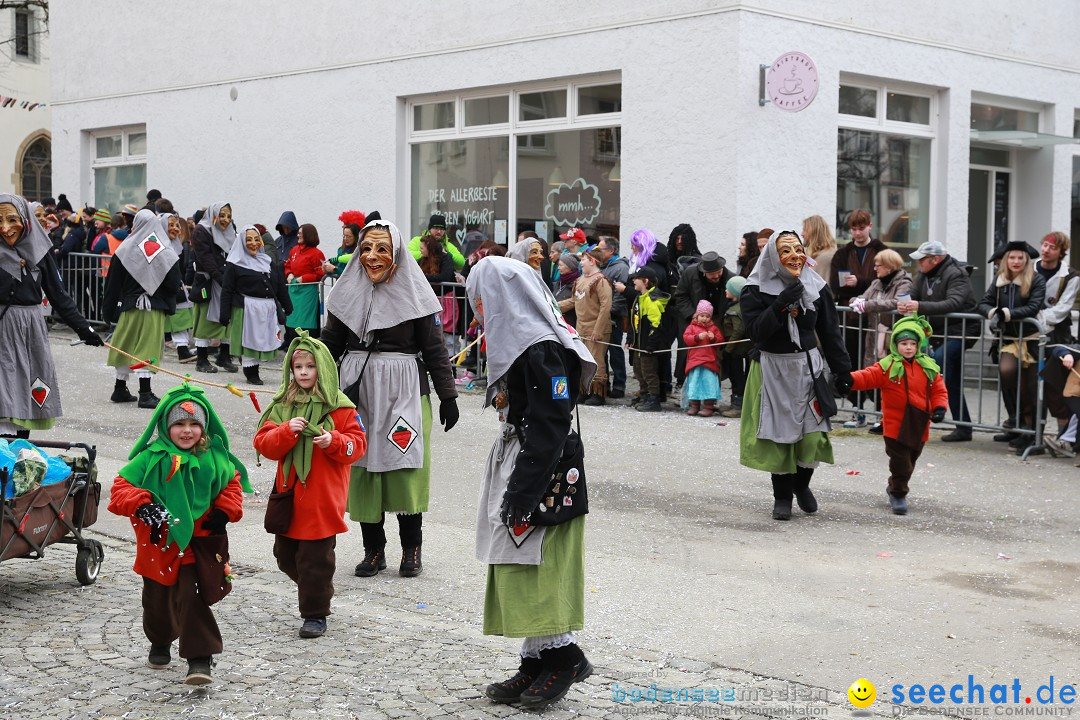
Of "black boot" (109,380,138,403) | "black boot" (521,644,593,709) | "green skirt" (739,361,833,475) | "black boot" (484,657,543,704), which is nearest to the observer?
"black boot" (521,644,593,709)

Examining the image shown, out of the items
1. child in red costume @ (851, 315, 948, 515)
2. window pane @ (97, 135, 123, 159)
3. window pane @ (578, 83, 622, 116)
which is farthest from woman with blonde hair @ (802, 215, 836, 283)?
window pane @ (97, 135, 123, 159)

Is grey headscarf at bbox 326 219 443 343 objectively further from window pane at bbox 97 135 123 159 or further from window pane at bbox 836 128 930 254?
window pane at bbox 97 135 123 159

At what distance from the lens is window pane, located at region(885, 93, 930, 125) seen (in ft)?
54.5

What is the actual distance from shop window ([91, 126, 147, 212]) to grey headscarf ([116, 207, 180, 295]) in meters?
10.3

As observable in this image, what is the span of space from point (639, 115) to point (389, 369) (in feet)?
30.8

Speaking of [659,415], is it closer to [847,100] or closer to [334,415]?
[847,100]

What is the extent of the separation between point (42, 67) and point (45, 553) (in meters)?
38.1

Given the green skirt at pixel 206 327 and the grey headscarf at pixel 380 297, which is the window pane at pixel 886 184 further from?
the grey headscarf at pixel 380 297

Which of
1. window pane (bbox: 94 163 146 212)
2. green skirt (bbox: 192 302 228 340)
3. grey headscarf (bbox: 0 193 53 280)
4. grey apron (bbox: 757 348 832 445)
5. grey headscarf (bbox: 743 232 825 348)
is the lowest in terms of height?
grey apron (bbox: 757 348 832 445)

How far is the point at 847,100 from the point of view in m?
16.1

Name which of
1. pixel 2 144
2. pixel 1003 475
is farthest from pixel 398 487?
pixel 2 144

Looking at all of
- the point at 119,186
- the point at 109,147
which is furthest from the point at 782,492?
the point at 109,147

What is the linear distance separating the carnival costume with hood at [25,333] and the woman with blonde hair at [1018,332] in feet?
25.4

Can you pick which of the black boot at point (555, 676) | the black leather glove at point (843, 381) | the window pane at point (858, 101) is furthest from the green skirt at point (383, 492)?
the window pane at point (858, 101)
